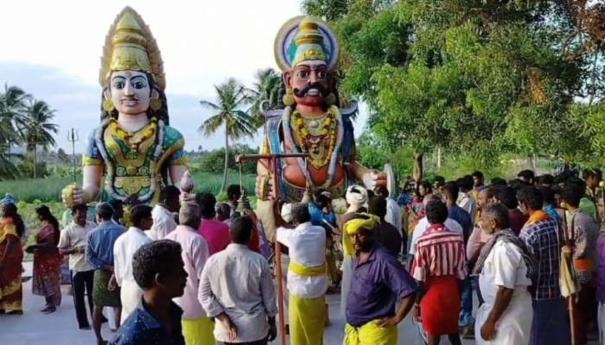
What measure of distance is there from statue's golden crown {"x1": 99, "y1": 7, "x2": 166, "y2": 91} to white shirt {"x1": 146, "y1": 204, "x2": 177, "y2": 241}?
384 cm

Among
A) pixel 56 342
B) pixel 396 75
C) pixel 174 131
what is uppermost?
pixel 396 75

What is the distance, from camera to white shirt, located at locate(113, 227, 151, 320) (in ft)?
16.7

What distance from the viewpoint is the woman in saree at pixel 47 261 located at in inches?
319

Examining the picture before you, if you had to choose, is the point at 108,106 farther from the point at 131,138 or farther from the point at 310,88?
the point at 310,88

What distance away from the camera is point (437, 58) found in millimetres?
11008

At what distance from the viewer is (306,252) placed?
524cm

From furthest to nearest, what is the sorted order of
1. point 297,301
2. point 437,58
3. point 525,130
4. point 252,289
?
1. point 437,58
2. point 525,130
3. point 297,301
4. point 252,289

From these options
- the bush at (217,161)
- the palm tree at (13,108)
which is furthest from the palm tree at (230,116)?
the palm tree at (13,108)

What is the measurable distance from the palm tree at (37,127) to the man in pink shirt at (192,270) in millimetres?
42491

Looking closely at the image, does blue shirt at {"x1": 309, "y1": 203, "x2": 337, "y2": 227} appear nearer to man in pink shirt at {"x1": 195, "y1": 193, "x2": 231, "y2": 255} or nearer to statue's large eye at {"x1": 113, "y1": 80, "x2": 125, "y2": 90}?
man in pink shirt at {"x1": 195, "y1": 193, "x2": 231, "y2": 255}

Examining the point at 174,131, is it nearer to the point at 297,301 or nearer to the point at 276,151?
the point at 276,151

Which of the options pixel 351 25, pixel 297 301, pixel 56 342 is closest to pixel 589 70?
pixel 297 301

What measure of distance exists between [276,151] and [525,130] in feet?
10.3

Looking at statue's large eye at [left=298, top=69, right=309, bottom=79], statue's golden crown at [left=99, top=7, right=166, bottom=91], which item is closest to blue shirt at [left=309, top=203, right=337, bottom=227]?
statue's large eye at [left=298, top=69, right=309, bottom=79]
